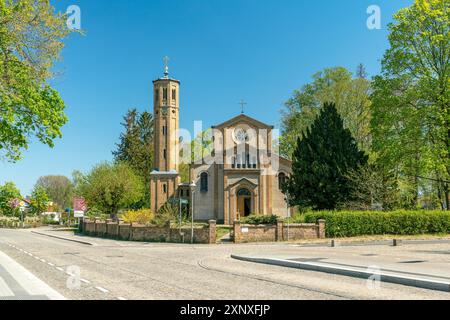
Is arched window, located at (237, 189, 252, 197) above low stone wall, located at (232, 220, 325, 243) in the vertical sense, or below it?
above

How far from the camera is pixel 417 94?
31.8 m

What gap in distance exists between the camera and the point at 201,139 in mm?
81562

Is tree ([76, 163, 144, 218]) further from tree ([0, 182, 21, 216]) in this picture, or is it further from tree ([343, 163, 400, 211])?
tree ([0, 182, 21, 216])

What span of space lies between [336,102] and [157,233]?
27069mm

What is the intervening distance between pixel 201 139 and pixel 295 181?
146ft

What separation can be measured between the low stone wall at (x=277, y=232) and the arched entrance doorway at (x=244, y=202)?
19679mm

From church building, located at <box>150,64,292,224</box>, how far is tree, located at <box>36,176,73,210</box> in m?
61.7

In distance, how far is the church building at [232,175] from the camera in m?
51.1

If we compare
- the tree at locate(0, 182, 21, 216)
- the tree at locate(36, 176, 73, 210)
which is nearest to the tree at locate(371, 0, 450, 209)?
the tree at locate(0, 182, 21, 216)

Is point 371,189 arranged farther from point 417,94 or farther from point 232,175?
point 232,175

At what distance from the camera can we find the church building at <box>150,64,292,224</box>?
5109cm

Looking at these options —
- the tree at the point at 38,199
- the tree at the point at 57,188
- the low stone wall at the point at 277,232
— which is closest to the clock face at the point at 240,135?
the low stone wall at the point at 277,232

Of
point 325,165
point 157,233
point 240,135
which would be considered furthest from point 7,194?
point 325,165

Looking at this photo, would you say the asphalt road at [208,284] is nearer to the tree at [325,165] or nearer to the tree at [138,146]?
the tree at [325,165]
